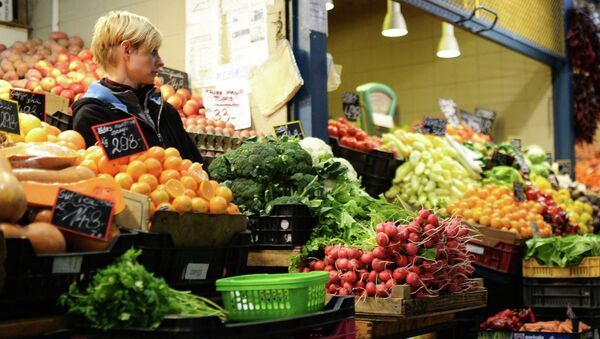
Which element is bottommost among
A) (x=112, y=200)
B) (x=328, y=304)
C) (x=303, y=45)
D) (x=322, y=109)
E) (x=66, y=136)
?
(x=328, y=304)

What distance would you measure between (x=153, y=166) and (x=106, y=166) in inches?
5.5

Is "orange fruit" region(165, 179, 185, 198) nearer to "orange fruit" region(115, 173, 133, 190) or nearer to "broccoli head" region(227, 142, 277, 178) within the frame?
"orange fruit" region(115, 173, 133, 190)

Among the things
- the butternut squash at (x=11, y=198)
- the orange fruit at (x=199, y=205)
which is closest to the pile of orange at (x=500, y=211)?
the orange fruit at (x=199, y=205)

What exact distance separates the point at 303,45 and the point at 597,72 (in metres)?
5.66

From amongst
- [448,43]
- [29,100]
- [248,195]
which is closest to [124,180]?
[29,100]

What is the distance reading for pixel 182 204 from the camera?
7.04ft

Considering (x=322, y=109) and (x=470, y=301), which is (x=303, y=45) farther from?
(x=470, y=301)

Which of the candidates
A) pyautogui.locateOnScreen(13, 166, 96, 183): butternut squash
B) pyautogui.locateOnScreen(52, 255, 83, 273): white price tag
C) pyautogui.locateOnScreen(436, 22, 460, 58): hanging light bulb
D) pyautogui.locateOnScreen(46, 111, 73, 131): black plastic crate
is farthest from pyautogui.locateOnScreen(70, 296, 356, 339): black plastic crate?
pyautogui.locateOnScreen(436, 22, 460, 58): hanging light bulb

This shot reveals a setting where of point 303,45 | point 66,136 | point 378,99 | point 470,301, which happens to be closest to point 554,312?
point 470,301

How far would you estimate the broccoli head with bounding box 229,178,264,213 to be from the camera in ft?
11.8

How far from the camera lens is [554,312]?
491 cm

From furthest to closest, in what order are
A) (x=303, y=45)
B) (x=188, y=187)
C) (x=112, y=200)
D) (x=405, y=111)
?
(x=405, y=111)
(x=303, y=45)
(x=188, y=187)
(x=112, y=200)

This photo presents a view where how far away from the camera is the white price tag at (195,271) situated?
2.10m

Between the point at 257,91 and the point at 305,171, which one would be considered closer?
the point at 305,171
